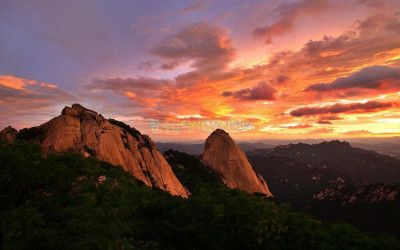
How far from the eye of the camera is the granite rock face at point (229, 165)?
69.8 meters

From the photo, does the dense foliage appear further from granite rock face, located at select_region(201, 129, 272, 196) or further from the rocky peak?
granite rock face, located at select_region(201, 129, 272, 196)

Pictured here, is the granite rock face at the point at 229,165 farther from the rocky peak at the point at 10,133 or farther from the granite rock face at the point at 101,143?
the rocky peak at the point at 10,133

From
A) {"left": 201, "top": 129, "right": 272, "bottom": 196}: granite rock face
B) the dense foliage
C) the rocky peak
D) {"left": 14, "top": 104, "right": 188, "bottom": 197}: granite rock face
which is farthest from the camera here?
{"left": 201, "top": 129, "right": 272, "bottom": 196}: granite rock face

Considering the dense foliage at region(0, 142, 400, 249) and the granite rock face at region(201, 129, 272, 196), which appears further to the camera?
the granite rock face at region(201, 129, 272, 196)

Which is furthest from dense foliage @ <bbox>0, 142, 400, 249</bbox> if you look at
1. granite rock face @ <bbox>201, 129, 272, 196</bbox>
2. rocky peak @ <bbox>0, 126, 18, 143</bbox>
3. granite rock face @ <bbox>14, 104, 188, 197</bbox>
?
granite rock face @ <bbox>201, 129, 272, 196</bbox>

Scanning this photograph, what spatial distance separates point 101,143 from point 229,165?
42986mm

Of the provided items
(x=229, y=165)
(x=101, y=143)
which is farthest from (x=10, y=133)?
(x=229, y=165)

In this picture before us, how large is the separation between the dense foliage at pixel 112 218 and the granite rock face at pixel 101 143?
26.4 meters

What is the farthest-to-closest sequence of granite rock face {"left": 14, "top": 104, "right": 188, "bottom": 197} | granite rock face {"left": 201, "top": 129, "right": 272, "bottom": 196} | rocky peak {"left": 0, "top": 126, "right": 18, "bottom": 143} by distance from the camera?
granite rock face {"left": 201, "top": 129, "right": 272, "bottom": 196}
rocky peak {"left": 0, "top": 126, "right": 18, "bottom": 143}
granite rock face {"left": 14, "top": 104, "right": 188, "bottom": 197}

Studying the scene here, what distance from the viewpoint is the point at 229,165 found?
72.8 m

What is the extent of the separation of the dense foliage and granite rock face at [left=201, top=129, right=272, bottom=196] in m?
52.6

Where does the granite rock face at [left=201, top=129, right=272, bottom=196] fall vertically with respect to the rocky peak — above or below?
below

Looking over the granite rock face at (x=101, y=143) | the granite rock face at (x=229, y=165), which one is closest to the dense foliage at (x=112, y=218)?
the granite rock face at (x=101, y=143)

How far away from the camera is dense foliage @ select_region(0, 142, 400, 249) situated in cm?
740
